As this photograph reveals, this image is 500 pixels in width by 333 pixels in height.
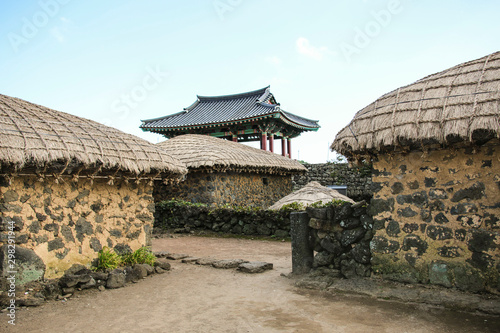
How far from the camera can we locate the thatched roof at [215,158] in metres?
13.2

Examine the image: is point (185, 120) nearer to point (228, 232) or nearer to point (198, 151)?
point (198, 151)

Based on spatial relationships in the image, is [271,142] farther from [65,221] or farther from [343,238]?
[65,221]

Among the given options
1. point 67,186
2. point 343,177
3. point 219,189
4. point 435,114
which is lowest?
point 67,186

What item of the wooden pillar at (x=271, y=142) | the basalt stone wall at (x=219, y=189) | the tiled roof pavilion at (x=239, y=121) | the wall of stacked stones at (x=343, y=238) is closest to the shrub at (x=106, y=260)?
the wall of stacked stones at (x=343, y=238)

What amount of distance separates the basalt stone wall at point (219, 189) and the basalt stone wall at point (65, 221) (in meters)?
6.35

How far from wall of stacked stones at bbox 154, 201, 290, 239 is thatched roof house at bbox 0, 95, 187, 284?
4579 millimetres

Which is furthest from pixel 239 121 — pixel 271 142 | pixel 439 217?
pixel 439 217

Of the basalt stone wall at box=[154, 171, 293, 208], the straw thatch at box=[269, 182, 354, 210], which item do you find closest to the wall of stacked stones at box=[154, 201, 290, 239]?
the straw thatch at box=[269, 182, 354, 210]

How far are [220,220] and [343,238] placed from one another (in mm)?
6729

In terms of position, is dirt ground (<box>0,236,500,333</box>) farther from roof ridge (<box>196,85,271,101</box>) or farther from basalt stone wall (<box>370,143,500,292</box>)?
roof ridge (<box>196,85,271,101</box>)

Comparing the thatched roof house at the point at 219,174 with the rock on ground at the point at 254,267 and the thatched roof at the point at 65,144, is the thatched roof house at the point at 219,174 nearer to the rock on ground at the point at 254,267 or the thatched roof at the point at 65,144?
the thatched roof at the point at 65,144

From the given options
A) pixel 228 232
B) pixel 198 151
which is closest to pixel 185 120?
pixel 198 151

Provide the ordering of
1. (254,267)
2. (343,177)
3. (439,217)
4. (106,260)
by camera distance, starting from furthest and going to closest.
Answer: (343,177), (254,267), (106,260), (439,217)

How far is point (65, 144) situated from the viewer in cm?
546
